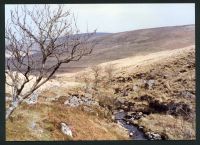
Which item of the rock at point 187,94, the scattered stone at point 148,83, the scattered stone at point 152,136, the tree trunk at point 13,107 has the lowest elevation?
the scattered stone at point 152,136

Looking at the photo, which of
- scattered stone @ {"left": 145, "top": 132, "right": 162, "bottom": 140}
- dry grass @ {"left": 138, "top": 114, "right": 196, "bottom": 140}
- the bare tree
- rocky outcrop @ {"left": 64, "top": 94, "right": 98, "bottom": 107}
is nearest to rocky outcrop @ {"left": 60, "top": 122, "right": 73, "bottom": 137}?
rocky outcrop @ {"left": 64, "top": 94, "right": 98, "bottom": 107}

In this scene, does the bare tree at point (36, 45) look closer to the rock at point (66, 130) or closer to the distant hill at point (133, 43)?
the distant hill at point (133, 43)

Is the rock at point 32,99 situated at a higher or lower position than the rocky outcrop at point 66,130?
higher

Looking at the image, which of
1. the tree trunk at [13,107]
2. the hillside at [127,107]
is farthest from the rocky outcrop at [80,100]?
the tree trunk at [13,107]

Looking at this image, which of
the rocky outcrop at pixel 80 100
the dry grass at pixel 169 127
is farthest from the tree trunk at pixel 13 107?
the dry grass at pixel 169 127

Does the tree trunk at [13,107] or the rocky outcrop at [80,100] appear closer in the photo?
the tree trunk at [13,107]

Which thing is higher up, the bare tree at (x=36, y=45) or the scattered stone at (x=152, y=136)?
the bare tree at (x=36, y=45)

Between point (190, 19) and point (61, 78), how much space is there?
2.39 m

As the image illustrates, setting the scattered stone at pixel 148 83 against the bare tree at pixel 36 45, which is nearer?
the bare tree at pixel 36 45

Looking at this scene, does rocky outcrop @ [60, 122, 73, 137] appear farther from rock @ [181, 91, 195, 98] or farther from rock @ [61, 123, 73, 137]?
rock @ [181, 91, 195, 98]

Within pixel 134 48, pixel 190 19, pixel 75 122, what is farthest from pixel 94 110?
pixel 190 19

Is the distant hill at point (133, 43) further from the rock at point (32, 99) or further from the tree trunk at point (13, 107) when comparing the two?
the tree trunk at point (13, 107)

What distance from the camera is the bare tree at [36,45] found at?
11.9 meters
